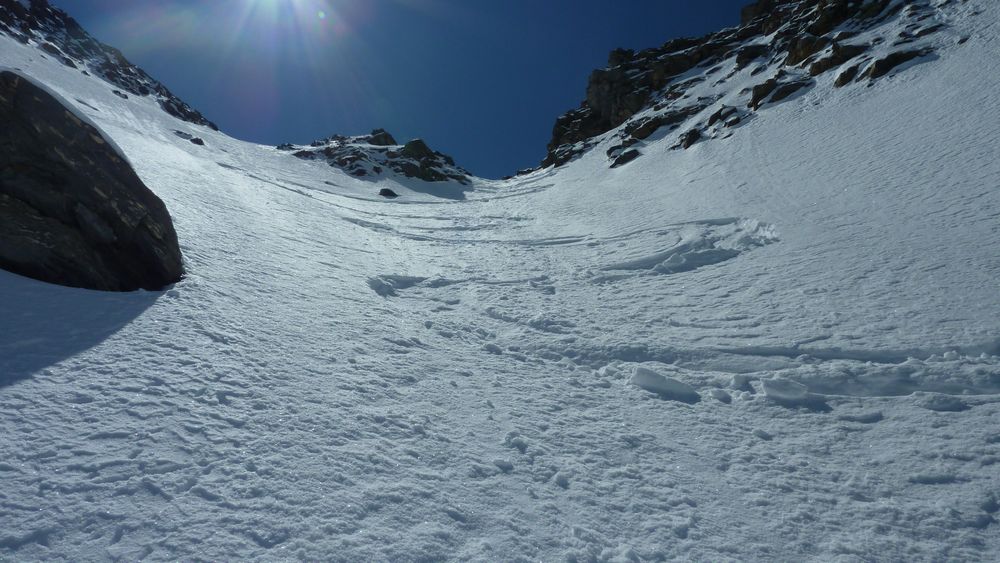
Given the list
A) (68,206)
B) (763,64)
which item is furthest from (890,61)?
(68,206)

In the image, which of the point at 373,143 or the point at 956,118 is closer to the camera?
the point at 956,118

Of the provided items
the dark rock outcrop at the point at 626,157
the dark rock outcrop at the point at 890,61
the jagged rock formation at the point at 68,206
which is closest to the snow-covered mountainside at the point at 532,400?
the jagged rock formation at the point at 68,206

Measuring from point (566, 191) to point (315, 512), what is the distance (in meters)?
26.5

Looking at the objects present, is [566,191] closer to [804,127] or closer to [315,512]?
[804,127]

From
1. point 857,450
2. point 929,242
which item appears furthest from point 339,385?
point 929,242

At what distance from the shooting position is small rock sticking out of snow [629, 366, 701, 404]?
5230mm

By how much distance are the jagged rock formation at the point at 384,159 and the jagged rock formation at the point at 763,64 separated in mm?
15059

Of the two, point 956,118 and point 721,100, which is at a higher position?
point 721,100

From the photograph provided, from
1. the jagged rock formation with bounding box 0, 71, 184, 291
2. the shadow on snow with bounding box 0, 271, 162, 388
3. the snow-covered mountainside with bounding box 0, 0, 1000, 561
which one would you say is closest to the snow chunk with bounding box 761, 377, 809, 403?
the snow-covered mountainside with bounding box 0, 0, 1000, 561

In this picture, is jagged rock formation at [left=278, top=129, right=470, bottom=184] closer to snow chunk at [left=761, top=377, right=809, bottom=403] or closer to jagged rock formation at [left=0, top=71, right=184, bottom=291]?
jagged rock formation at [left=0, top=71, right=184, bottom=291]

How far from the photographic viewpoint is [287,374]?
15.6 ft

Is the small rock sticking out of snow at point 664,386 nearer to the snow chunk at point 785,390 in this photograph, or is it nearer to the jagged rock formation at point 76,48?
the snow chunk at point 785,390

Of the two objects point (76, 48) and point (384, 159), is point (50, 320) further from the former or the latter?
point (76, 48)

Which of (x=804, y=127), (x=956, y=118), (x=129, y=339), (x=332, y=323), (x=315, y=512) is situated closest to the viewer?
(x=315, y=512)
